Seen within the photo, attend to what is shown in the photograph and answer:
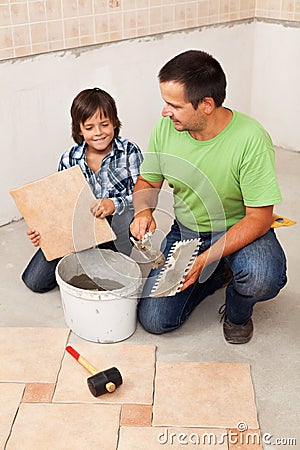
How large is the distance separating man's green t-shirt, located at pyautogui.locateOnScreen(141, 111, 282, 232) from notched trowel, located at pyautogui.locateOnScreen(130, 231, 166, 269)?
132 millimetres

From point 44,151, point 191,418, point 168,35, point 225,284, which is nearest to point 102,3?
point 168,35

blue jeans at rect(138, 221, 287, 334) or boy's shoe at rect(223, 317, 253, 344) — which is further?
boy's shoe at rect(223, 317, 253, 344)

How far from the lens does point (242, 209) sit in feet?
6.25

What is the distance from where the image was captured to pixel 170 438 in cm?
159

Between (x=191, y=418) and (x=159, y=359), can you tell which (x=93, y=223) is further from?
(x=191, y=418)

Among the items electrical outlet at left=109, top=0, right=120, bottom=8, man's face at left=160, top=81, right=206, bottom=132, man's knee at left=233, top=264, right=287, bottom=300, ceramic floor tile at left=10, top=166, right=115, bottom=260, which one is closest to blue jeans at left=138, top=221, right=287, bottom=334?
man's knee at left=233, top=264, right=287, bottom=300

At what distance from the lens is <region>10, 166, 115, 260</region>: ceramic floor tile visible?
2021mm

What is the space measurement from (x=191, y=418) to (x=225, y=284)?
660 mm

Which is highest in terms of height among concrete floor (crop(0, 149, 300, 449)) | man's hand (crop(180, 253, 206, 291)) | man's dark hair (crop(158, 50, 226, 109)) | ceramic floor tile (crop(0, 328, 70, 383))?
man's dark hair (crop(158, 50, 226, 109))

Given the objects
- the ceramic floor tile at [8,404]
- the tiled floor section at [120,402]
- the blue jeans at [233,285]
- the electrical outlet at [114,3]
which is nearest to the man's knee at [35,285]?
the tiled floor section at [120,402]

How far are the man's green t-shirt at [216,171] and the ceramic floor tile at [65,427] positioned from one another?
62cm

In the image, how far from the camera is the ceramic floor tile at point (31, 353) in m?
1.80

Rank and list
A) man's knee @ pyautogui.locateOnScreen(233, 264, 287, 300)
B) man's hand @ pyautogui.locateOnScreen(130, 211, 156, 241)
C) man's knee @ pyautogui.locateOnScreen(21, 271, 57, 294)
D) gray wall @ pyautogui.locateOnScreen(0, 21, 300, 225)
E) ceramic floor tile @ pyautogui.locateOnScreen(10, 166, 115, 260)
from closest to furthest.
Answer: man's knee @ pyautogui.locateOnScreen(233, 264, 287, 300) < man's hand @ pyautogui.locateOnScreen(130, 211, 156, 241) < ceramic floor tile @ pyautogui.locateOnScreen(10, 166, 115, 260) < man's knee @ pyautogui.locateOnScreen(21, 271, 57, 294) < gray wall @ pyautogui.locateOnScreen(0, 21, 300, 225)

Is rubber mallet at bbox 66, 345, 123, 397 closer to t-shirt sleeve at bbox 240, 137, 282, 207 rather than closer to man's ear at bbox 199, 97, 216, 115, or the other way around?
t-shirt sleeve at bbox 240, 137, 282, 207
